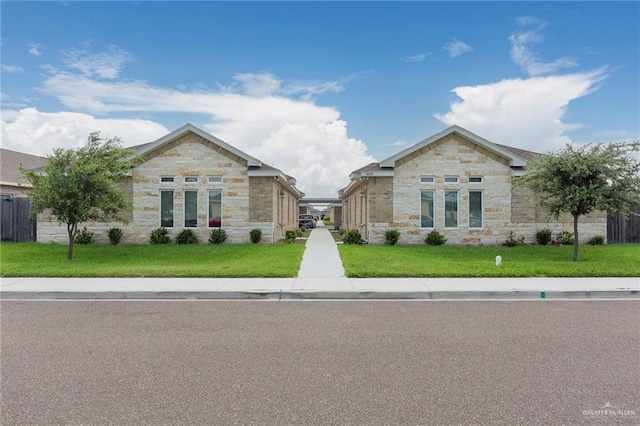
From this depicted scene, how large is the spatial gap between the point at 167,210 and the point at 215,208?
7.60ft

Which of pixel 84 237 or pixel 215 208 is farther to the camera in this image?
pixel 215 208

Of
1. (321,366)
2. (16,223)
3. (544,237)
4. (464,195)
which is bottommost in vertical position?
(321,366)

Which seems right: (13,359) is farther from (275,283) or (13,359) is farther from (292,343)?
(275,283)

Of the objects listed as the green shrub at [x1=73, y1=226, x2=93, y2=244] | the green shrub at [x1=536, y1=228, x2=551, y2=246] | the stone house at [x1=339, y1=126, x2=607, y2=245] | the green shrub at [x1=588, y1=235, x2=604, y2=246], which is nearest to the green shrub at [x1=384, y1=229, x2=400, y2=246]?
the stone house at [x1=339, y1=126, x2=607, y2=245]

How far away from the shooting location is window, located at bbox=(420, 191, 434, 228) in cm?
1978

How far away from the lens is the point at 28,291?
29.1 feet

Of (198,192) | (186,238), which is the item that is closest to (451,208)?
(198,192)

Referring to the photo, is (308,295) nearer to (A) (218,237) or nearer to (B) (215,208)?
(A) (218,237)

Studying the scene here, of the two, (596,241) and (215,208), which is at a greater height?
(215,208)

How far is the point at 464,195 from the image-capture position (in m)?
19.7

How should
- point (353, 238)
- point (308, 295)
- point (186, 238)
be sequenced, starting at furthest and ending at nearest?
point (353, 238), point (186, 238), point (308, 295)

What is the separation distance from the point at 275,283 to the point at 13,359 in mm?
5479

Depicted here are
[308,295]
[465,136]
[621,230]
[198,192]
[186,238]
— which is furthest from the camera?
[621,230]

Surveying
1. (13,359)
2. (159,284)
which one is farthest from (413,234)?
(13,359)
